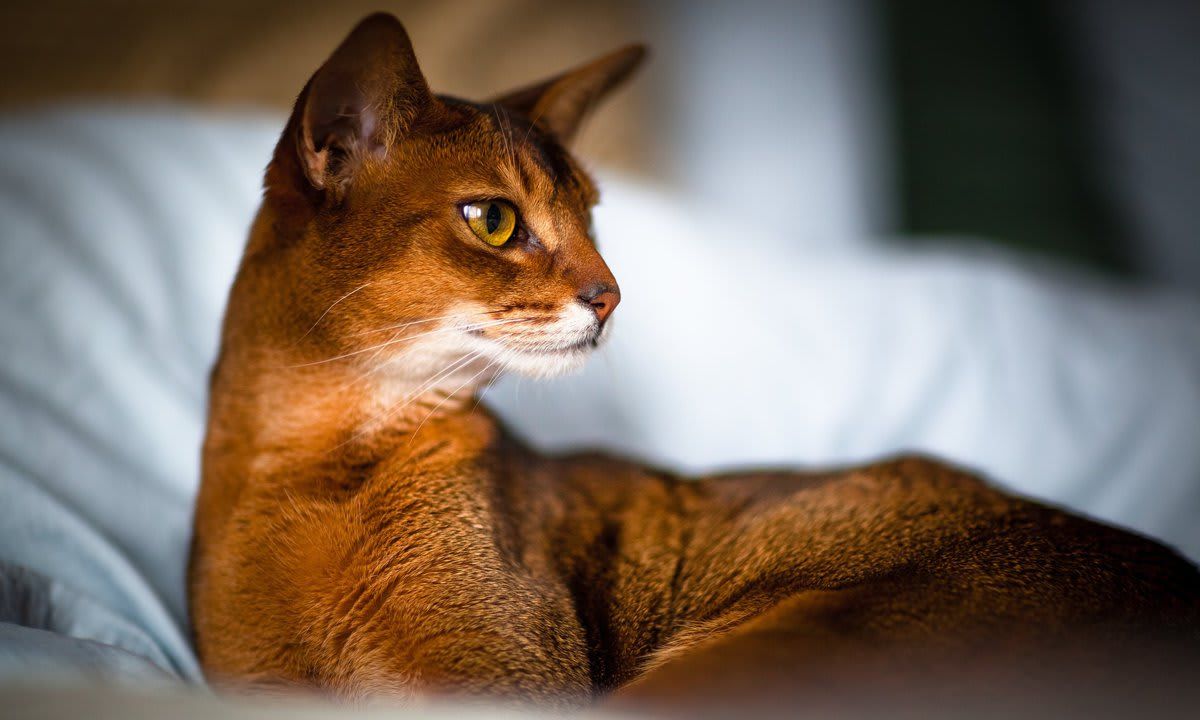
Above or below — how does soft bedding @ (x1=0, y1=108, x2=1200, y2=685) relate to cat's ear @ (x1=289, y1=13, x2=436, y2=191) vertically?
below

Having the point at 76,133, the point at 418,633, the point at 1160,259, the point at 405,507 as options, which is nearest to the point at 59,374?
the point at 76,133

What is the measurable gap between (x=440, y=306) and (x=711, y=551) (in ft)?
1.60

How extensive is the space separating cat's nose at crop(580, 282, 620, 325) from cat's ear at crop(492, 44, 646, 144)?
28 cm

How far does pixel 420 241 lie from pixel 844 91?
8.31 feet

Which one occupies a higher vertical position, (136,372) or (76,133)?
(76,133)

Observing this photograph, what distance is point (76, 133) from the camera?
1.65 m

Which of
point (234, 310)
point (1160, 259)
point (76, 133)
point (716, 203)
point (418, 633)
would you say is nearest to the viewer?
point (418, 633)

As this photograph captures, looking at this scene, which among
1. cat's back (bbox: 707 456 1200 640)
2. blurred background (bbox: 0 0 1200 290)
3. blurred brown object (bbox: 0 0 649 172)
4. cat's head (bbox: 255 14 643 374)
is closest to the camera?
cat's back (bbox: 707 456 1200 640)

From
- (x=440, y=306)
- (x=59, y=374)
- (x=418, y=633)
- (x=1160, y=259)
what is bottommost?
(x=418, y=633)

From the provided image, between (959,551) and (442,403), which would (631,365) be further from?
(959,551)

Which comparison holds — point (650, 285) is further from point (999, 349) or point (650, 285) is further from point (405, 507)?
point (405, 507)

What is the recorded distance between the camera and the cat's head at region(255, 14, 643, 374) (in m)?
0.93

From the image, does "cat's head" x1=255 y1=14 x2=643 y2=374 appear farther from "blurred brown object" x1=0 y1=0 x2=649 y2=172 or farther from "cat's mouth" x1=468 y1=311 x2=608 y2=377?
"blurred brown object" x1=0 y1=0 x2=649 y2=172

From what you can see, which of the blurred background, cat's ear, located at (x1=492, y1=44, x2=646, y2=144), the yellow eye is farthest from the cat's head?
the blurred background
